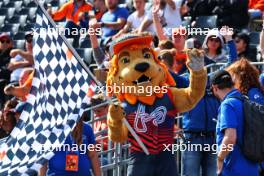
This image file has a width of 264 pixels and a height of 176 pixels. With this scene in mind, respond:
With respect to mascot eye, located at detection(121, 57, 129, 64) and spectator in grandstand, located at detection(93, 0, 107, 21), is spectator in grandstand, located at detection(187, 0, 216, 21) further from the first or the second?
mascot eye, located at detection(121, 57, 129, 64)

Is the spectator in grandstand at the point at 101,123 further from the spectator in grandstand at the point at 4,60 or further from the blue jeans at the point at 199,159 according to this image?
Result: the spectator in grandstand at the point at 4,60

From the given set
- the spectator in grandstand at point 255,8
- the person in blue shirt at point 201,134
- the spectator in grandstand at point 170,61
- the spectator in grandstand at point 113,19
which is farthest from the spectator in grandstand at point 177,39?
the spectator in grandstand at point 113,19

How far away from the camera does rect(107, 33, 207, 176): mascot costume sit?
9414mm

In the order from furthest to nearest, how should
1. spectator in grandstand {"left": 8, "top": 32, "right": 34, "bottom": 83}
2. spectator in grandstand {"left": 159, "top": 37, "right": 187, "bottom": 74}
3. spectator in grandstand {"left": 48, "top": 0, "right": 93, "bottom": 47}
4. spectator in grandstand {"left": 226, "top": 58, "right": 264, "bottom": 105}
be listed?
1. spectator in grandstand {"left": 48, "top": 0, "right": 93, "bottom": 47}
2. spectator in grandstand {"left": 8, "top": 32, "right": 34, "bottom": 83}
3. spectator in grandstand {"left": 159, "top": 37, "right": 187, "bottom": 74}
4. spectator in grandstand {"left": 226, "top": 58, "right": 264, "bottom": 105}

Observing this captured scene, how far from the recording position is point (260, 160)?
907cm

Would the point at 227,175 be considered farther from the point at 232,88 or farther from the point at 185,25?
the point at 185,25

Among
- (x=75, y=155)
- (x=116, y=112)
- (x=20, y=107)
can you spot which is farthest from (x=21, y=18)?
(x=116, y=112)

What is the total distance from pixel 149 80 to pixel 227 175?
1.14 metres

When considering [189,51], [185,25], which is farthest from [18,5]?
[189,51]

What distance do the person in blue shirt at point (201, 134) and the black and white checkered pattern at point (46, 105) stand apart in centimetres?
204

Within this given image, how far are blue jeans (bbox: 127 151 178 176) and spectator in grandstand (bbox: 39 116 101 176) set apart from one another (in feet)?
1.89

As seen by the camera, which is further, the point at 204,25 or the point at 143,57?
the point at 204,25

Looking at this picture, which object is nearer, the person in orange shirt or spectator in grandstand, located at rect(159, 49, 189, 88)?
spectator in grandstand, located at rect(159, 49, 189, 88)

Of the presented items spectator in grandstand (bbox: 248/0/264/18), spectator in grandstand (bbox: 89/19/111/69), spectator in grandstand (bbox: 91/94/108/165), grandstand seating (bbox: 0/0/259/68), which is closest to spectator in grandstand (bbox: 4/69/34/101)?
spectator in grandstand (bbox: 89/19/111/69)
